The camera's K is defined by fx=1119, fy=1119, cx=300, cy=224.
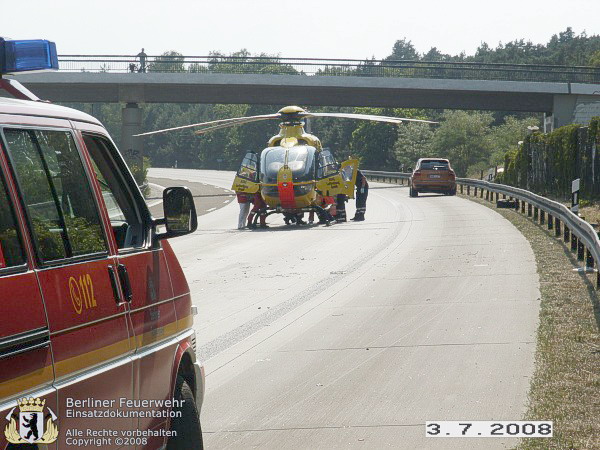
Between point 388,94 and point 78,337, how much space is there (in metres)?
61.7

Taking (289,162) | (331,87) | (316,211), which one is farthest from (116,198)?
(331,87)

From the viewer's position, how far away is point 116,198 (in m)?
5.61

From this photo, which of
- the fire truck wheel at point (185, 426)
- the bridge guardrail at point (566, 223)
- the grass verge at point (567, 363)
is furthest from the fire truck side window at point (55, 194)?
the bridge guardrail at point (566, 223)

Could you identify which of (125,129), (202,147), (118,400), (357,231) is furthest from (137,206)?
(202,147)

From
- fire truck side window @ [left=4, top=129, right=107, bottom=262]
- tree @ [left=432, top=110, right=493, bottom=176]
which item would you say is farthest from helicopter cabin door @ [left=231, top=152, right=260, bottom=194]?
tree @ [left=432, top=110, right=493, bottom=176]

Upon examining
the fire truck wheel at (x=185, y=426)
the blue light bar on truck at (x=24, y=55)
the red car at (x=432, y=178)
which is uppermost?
the blue light bar on truck at (x=24, y=55)

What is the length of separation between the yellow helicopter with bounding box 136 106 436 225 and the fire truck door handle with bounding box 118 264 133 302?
2477 centimetres

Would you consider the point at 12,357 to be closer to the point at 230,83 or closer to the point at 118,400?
the point at 118,400

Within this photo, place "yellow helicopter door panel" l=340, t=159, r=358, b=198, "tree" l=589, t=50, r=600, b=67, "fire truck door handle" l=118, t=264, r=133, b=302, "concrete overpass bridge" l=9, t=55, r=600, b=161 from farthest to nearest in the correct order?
"tree" l=589, t=50, r=600, b=67, "concrete overpass bridge" l=9, t=55, r=600, b=161, "yellow helicopter door panel" l=340, t=159, r=358, b=198, "fire truck door handle" l=118, t=264, r=133, b=302

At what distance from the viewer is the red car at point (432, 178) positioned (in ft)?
167

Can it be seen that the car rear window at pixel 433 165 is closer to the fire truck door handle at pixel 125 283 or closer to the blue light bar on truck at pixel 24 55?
the fire truck door handle at pixel 125 283

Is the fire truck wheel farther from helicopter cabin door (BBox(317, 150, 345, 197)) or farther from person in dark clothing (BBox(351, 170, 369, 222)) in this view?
person in dark clothing (BBox(351, 170, 369, 222))

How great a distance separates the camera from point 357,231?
28.9m

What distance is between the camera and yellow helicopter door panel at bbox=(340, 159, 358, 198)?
106 feet
